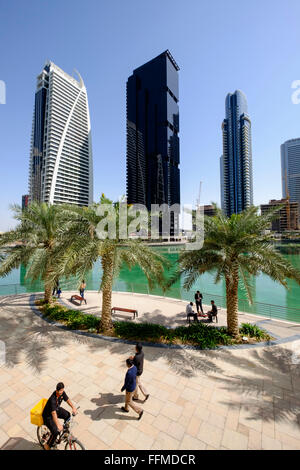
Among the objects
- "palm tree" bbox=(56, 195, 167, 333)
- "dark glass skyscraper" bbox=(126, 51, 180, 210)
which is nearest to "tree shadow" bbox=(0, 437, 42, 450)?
"palm tree" bbox=(56, 195, 167, 333)

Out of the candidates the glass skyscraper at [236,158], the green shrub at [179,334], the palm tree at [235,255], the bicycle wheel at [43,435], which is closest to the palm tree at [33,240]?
the green shrub at [179,334]

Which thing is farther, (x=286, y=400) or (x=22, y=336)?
(x=22, y=336)

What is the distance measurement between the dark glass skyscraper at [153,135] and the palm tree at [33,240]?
13263cm

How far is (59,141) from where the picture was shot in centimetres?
12712

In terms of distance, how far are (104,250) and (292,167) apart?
241 metres

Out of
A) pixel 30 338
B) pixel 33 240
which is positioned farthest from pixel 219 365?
pixel 33 240

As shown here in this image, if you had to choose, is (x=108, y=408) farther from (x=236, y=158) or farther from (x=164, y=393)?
(x=236, y=158)

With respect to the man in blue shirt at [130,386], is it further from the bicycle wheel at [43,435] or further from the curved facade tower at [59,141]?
the curved facade tower at [59,141]

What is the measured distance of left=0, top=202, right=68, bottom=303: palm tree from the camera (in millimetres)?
10102

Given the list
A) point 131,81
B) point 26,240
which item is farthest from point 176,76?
point 26,240

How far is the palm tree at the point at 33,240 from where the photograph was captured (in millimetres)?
10102
